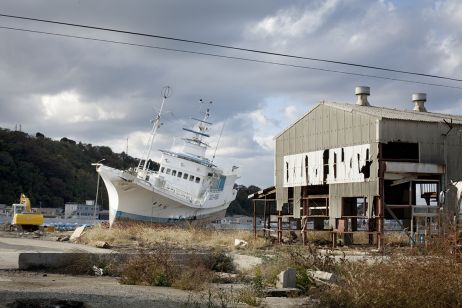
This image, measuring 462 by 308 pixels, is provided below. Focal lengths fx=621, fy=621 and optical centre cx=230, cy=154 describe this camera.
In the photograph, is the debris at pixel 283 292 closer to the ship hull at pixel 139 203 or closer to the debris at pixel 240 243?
the debris at pixel 240 243

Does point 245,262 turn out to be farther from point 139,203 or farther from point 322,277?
point 139,203

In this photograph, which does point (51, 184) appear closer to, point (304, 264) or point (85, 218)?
Answer: point (85, 218)

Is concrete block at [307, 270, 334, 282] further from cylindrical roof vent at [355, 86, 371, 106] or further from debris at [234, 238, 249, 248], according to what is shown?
cylindrical roof vent at [355, 86, 371, 106]

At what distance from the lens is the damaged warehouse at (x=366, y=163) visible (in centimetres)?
2877

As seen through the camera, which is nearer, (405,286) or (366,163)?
(405,286)

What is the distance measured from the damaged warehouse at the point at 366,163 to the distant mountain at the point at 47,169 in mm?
65772

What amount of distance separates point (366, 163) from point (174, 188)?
110ft

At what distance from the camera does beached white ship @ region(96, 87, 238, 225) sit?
183 ft

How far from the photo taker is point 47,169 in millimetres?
119812

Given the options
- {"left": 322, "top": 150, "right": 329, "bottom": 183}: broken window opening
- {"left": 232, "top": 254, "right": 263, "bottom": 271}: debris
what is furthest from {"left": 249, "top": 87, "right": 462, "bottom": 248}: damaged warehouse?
{"left": 232, "top": 254, "right": 263, "bottom": 271}: debris

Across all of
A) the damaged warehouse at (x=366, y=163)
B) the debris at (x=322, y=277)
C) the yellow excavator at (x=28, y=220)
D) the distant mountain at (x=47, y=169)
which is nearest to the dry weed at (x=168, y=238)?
the damaged warehouse at (x=366, y=163)

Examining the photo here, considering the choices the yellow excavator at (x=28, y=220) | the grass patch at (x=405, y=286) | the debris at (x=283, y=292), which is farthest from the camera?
the yellow excavator at (x=28, y=220)

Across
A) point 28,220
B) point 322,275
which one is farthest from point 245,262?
point 28,220

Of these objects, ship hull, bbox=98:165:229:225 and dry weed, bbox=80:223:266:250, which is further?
ship hull, bbox=98:165:229:225
